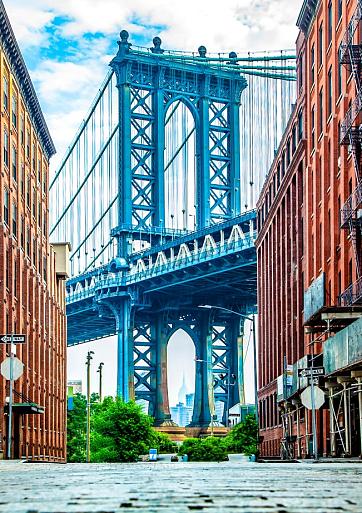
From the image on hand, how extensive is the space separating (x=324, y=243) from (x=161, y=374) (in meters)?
89.2

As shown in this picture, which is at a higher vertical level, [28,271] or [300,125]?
[300,125]

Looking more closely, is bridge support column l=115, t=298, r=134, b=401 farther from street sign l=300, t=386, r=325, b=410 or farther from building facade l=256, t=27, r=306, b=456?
street sign l=300, t=386, r=325, b=410

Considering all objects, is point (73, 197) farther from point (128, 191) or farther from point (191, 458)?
point (191, 458)

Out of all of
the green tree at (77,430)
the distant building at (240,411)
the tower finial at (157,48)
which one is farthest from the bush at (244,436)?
the tower finial at (157,48)

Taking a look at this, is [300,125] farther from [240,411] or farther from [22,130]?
[240,411]

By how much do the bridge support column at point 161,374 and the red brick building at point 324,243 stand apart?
53.5m

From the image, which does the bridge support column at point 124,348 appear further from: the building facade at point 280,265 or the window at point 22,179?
the window at point 22,179

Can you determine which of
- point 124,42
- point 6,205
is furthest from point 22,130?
point 124,42

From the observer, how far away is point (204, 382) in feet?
474

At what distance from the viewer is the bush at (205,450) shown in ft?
332

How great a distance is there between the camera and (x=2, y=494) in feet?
41.2

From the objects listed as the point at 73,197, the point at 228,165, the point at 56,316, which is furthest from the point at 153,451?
the point at 73,197

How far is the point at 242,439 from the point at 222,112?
177 ft

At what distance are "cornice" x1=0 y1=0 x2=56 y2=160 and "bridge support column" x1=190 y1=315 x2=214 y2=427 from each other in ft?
160
